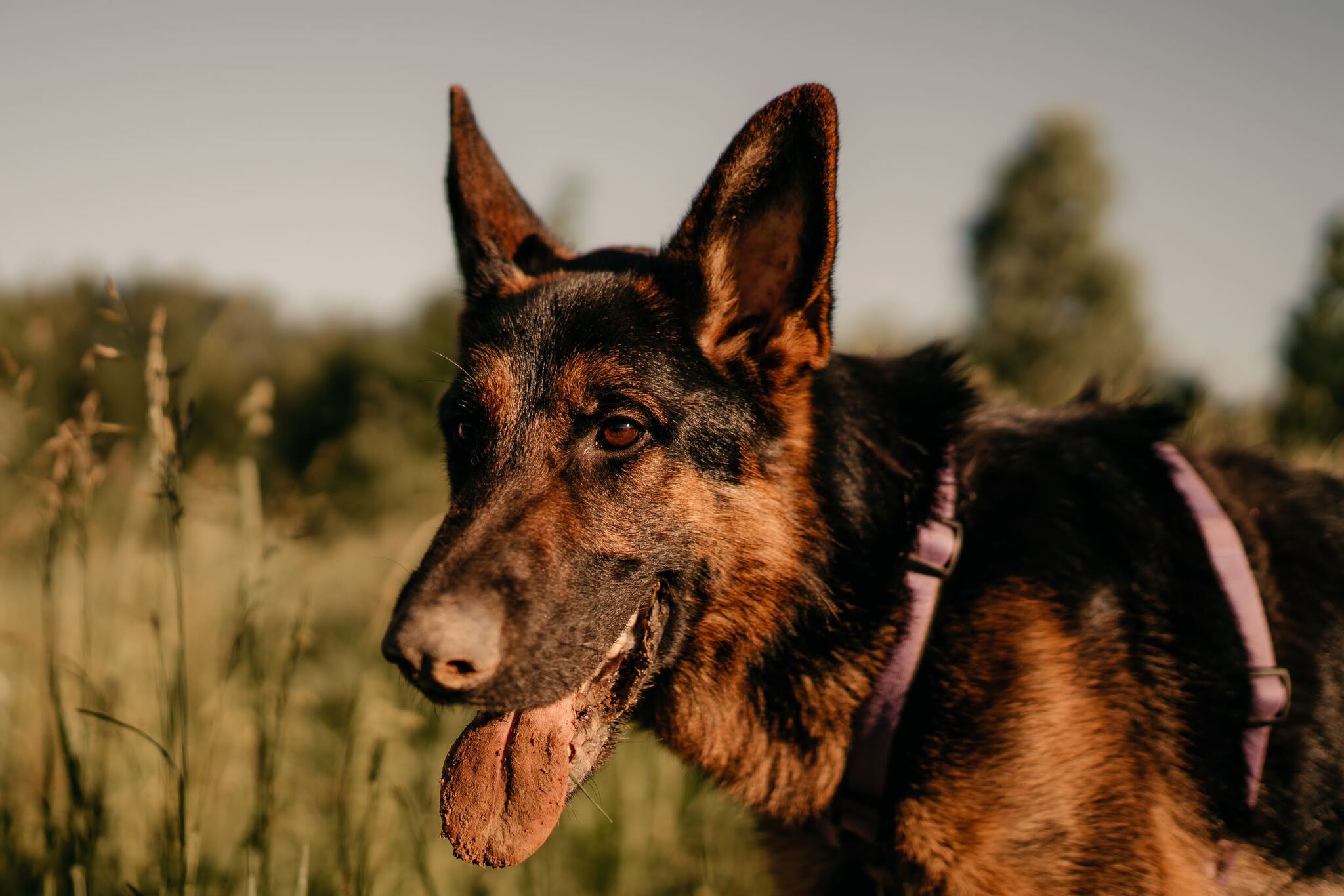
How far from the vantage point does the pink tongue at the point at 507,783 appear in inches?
76.3

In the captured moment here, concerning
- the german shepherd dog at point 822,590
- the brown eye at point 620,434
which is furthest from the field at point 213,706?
the brown eye at point 620,434

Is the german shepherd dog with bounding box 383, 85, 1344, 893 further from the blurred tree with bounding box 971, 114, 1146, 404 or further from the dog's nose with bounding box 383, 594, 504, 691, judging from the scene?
the blurred tree with bounding box 971, 114, 1146, 404

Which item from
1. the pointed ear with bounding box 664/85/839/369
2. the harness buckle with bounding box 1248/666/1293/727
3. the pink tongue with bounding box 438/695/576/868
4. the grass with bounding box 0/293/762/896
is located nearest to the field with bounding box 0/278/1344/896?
the grass with bounding box 0/293/762/896

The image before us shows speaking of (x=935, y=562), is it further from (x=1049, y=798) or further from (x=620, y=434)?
(x=620, y=434)

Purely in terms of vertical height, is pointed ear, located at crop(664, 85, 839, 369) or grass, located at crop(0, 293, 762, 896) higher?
pointed ear, located at crop(664, 85, 839, 369)

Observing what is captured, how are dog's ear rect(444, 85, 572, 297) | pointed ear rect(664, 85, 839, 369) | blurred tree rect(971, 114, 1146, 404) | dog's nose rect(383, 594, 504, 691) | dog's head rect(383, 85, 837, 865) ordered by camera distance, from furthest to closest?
blurred tree rect(971, 114, 1146, 404) → dog's ear rect(444, 85, 572, 297) → pointed ear rect(664, 85, 839, 369) → dog's head rect(383, 85, 837, 865) → dog's nose rect(383, 594, 504, 691)

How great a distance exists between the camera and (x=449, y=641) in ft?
5.65

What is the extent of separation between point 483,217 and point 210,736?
1.76 metres

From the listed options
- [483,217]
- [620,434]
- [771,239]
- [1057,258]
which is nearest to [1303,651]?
[771,239]

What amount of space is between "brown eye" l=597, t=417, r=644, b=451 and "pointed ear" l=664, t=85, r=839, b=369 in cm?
30

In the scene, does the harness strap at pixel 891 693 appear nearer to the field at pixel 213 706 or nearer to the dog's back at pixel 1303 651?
the field at pixel 213 706

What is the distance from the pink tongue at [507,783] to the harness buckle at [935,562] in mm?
925

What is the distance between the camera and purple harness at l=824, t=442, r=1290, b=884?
6.97 feet

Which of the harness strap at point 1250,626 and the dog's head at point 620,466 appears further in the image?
the harness strap at point 1250,626
